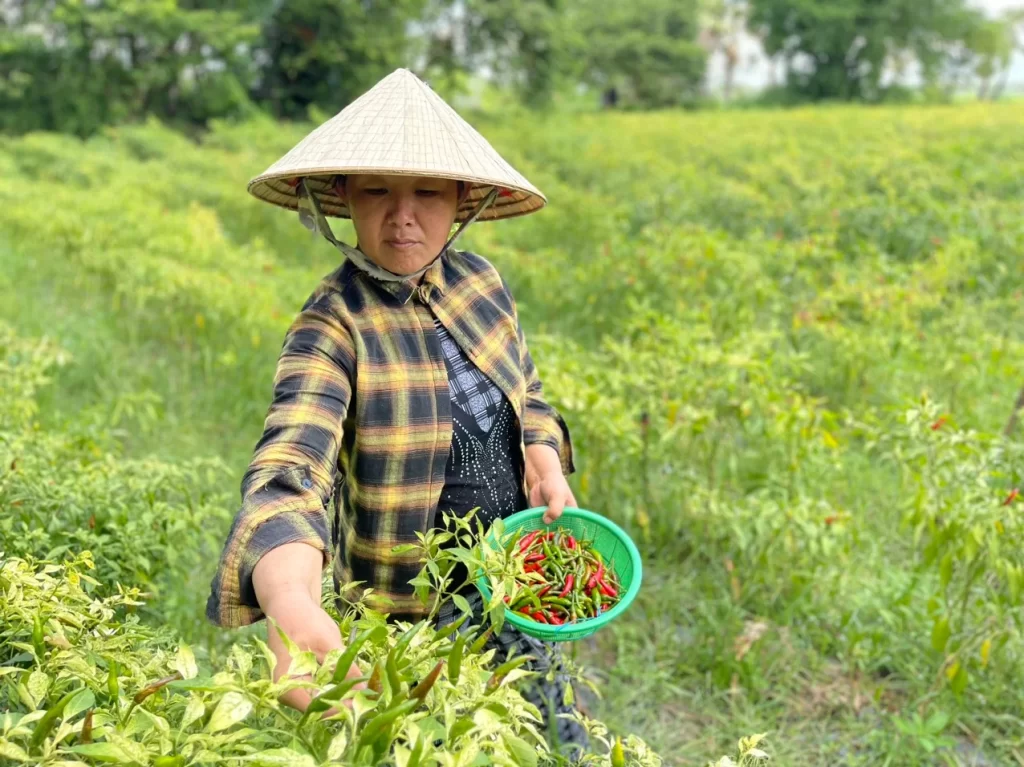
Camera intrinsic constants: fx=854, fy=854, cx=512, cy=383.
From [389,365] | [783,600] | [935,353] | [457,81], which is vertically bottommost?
[783,600]

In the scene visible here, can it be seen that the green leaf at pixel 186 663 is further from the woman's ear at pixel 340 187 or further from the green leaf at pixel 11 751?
the woman's ear at pixel 340 187

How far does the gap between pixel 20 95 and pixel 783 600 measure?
17.8 meters

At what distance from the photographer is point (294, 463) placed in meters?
1.17

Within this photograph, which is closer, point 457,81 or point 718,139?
point 718,139

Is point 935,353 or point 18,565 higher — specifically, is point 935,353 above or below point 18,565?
below

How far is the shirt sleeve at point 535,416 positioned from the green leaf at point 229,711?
1.08 m

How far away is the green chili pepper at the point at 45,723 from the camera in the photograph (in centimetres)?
80

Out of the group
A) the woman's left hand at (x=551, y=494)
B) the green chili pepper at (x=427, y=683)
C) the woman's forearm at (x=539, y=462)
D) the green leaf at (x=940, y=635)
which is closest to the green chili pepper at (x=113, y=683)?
the green chili pepper at (x=427, y=683)

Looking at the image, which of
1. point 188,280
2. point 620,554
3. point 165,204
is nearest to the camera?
point 620,554

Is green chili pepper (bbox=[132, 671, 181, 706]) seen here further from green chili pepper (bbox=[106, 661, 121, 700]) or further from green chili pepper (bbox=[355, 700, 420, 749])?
green chili pepper (bbox=[355, 700, 420, 749])

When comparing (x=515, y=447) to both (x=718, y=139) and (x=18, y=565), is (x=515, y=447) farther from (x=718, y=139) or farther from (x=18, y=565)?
(x=718, y=139)

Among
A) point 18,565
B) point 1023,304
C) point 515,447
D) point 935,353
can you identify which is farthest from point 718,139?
point 18,565

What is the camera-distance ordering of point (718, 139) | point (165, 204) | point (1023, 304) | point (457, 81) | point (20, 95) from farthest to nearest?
point (457, 81) → point (20, 95) → point (718, 139) → point (165, 204) → point (1023, 304)

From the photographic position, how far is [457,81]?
63.0 ft
